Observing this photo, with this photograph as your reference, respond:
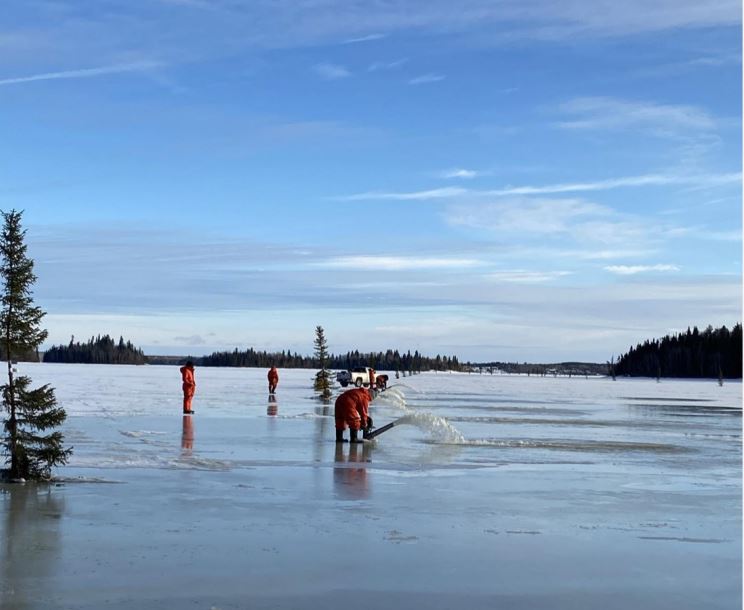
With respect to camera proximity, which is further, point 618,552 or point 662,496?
point 662,496

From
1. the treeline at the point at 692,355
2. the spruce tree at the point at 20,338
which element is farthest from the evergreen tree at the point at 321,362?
the treeline at the point at 692,355

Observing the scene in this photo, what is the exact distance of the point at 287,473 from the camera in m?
15.2

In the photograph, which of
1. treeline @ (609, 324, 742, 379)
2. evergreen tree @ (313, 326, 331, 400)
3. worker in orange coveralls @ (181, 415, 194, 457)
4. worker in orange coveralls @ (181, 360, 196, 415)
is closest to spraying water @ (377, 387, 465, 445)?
worker in orange coveralls @ (181, 415, 194, 457)

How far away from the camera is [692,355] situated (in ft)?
516

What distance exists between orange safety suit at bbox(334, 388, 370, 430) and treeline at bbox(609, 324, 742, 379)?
11457 cm

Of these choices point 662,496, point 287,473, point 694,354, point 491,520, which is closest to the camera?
Result: point 491,520

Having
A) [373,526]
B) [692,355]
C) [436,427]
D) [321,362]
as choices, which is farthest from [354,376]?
[692,355]

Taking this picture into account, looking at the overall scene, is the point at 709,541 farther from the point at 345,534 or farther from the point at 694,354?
the point at 694,354

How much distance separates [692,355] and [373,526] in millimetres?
155079

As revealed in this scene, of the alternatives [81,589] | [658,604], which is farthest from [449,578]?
[81,589]

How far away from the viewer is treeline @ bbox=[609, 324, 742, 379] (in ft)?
467

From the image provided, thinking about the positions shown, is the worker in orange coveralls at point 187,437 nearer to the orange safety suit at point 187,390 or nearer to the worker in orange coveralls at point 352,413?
the orange safety suit at point 187,390

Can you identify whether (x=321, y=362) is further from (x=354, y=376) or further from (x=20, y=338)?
(x=20, y=338)

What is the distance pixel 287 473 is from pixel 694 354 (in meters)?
151
